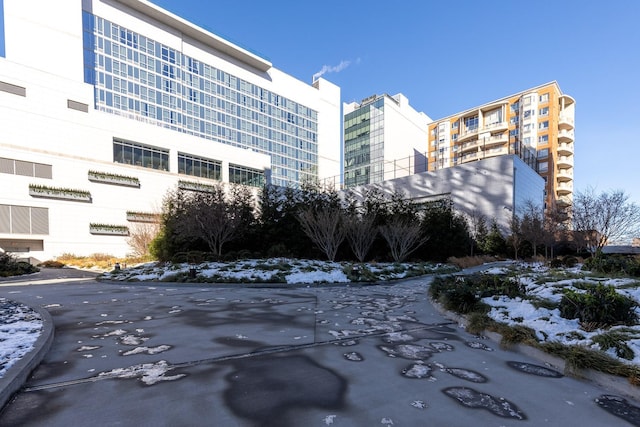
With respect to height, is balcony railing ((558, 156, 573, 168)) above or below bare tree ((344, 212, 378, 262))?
above

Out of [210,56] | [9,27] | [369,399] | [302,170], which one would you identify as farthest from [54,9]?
[369,399]

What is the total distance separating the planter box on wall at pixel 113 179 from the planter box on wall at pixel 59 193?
1724 mm

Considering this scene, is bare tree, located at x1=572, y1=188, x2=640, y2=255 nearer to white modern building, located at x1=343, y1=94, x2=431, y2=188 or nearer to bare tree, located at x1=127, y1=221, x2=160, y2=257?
bare tree, located at x1=127, y1=221, x2=160, y2=257

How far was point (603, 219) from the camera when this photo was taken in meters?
19.3

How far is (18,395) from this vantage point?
311 centimetres

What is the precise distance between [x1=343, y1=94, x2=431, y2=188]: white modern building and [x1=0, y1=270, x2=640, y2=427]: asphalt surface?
59928 millimetres

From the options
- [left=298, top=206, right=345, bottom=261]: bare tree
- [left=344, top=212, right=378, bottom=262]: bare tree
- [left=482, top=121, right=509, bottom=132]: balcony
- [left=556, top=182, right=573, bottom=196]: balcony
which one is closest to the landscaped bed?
[left=298, top=206, right=345, bottom=261]: bare tree

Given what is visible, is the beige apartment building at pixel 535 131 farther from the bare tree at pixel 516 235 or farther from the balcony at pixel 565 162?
the bare tree at pixel 516 235

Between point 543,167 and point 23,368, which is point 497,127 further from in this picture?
→ point 23,368

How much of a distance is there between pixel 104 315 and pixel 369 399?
6.47 m

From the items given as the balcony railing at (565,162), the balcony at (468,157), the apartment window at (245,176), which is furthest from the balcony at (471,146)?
the apartment window at (245,176)

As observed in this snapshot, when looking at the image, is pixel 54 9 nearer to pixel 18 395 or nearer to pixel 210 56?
pixel 210 56

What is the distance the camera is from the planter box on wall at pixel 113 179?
100 ft

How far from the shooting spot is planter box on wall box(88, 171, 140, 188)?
3050 centimetres
